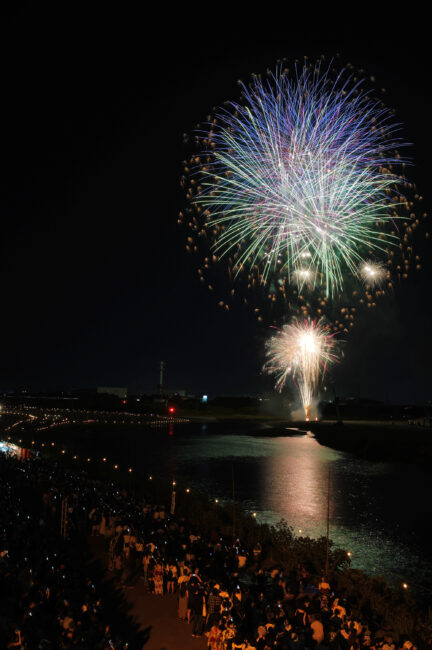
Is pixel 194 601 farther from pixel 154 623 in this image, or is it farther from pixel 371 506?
pixel 371 506

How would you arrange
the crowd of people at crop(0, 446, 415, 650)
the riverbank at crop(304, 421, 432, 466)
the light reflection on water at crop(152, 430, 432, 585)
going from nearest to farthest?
the crowd of people at crop(0, 446, 415, 650), the light reflection on water at crop(152, 430, 432, 585), the riverbank at crop(304, 421, 432, 466)

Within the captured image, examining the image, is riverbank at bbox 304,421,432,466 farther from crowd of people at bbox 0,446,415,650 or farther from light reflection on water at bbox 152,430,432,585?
crowd of people at bbox 0,446,415,650

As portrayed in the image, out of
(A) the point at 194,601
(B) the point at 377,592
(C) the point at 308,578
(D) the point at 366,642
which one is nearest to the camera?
(D) the point at 366,642

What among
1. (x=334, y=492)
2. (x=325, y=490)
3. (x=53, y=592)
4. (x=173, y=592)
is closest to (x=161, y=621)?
(x=173, y=592)

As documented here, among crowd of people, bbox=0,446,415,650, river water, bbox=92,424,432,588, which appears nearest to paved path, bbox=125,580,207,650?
crowd of people, bbox=0,446,415,650

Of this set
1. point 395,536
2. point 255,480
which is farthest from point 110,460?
point 395,536

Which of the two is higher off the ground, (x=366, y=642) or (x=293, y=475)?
(x=366, y=642)
